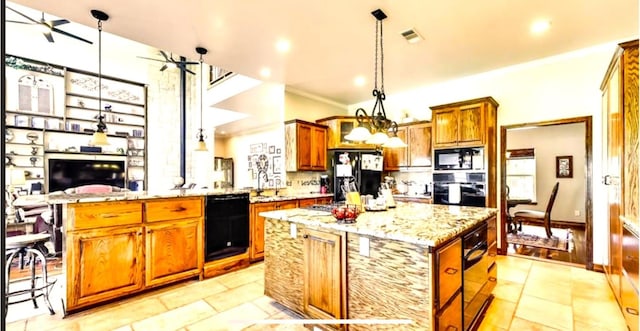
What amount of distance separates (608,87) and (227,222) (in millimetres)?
4446

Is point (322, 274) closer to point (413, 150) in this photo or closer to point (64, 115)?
point (413, 150)

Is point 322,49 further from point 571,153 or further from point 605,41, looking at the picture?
point 571,153

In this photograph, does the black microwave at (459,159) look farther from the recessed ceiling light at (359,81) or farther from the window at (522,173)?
the window at (522,173)

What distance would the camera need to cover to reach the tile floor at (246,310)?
7.41 feet

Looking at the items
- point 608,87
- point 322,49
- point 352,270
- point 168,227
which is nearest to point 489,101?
point 608,87

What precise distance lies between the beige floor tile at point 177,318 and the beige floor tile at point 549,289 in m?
3.14

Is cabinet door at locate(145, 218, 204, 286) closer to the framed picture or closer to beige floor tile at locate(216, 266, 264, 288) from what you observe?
beige floor tile at locate(216, 266, 264, 288)

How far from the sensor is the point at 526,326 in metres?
2.25

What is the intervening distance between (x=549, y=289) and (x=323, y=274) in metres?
2.59

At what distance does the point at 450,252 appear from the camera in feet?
5.73

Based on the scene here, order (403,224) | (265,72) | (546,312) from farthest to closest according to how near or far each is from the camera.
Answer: (265,72) → (546,312) → (403,224)

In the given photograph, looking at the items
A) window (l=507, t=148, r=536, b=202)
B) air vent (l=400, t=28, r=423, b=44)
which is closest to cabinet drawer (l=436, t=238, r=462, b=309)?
air vent (l=400, t=28, r=423, b=44)

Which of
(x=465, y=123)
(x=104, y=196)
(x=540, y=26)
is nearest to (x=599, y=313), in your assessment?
(x=465, y=123)

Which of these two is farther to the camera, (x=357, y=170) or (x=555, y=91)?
(x=357, y=170)
